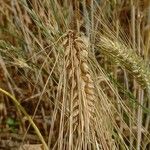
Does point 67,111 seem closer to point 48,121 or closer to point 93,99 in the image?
point 93,99

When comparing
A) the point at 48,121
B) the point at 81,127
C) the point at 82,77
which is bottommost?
the point at 48,121

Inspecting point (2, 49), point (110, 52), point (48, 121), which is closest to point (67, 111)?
point (110, 52)

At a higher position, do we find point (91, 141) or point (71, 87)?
point (71, 87)

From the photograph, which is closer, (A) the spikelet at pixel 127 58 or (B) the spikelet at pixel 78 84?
(B) the spikelet at pixel 78 84

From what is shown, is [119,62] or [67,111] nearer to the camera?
[67,111]

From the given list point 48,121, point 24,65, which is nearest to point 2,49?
point 24,65

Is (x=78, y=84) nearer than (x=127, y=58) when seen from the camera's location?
Yes

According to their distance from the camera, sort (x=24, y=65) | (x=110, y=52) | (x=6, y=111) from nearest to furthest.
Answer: (x=110, y=52)
(x=24, y=65)
(x=6, y=111)

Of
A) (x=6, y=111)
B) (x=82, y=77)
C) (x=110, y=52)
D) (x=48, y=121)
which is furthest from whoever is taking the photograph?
(x=6, y=111)

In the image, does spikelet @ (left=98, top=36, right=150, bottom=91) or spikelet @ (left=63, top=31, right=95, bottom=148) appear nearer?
spikelet @ (left=63, top=31, right=95, bottom=148)
